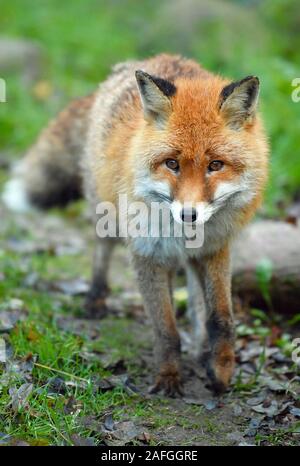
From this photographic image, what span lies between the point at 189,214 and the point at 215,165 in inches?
15.5

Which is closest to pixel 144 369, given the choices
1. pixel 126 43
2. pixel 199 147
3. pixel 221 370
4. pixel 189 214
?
pixel 221 370

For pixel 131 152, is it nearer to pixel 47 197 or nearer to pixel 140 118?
pixel 140 118

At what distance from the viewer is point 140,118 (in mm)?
4402

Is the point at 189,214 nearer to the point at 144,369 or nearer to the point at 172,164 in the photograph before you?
the point at 172,164

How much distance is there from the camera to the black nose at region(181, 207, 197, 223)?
3.60 m

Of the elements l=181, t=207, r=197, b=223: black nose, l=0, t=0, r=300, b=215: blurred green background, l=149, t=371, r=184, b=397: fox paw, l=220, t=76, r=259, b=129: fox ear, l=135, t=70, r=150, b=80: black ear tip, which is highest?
l=0, t=0, r=300, b=215: blurred green background

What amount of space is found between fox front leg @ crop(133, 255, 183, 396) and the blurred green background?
419 centimetres

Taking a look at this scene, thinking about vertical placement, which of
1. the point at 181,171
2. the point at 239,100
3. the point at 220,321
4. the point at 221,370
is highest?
the point at 239,100

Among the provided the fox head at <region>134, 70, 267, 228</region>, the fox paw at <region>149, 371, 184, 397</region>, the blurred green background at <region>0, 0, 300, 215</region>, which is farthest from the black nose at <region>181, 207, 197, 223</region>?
the blurred green background at <region>0, 0, 300, 215</region>

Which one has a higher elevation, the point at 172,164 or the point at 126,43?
the point at 126,43

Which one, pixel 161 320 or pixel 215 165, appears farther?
pixel 161 320

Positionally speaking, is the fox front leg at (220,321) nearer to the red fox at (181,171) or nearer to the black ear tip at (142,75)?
the red fox at (181,171)

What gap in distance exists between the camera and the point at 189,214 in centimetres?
360

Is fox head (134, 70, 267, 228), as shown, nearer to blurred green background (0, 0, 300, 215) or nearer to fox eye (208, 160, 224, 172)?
fox eye (208, 160, 224, 172)
